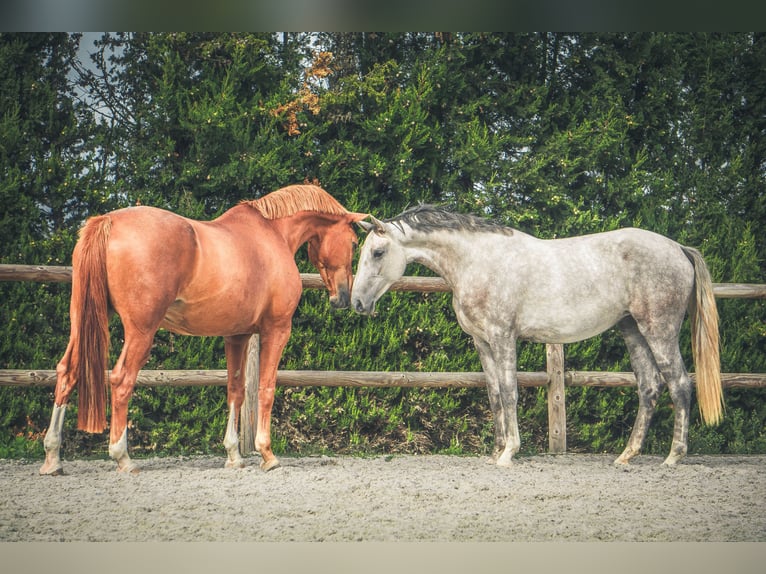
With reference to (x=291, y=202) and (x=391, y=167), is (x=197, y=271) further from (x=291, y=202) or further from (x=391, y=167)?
(x=391, y=167)

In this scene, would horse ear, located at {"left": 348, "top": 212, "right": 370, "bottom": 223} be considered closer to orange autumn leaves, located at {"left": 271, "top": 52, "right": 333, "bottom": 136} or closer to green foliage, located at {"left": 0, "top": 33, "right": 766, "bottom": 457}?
green foliage, located at {"left": 0, "top": 33, "right": 766, "bottom": 457}

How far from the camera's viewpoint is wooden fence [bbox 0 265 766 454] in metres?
5.25

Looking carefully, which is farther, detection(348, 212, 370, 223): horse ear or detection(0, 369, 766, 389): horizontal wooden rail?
detection(0, 369, 766, 389): horizontal wooden rail

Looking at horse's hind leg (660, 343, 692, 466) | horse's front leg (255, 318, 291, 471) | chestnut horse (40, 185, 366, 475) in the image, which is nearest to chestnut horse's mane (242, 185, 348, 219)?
chestnut horse (40, 185, 366, 475)

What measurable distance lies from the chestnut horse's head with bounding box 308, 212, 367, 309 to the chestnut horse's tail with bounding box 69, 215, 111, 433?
4.50 feet

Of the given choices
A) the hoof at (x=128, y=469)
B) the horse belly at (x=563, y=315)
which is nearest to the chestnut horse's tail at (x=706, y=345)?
the horse belly at (x=563, y=315)

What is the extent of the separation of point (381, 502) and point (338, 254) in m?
1.68

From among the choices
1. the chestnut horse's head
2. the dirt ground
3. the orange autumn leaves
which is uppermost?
the orange autumn leaves

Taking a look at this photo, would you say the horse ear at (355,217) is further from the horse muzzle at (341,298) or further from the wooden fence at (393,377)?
the wooden fence at (393,377)

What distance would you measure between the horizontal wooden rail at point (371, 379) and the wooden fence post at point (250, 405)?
0.18 meters

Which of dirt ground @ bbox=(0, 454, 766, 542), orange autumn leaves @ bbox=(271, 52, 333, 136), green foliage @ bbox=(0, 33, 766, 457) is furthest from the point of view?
orange autumn leaves @ bbox=(271, 52, 333, 136)

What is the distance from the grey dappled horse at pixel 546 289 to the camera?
495 centimetres

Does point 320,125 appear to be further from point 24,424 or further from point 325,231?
point 24,424

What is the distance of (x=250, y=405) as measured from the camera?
18.1 feet
